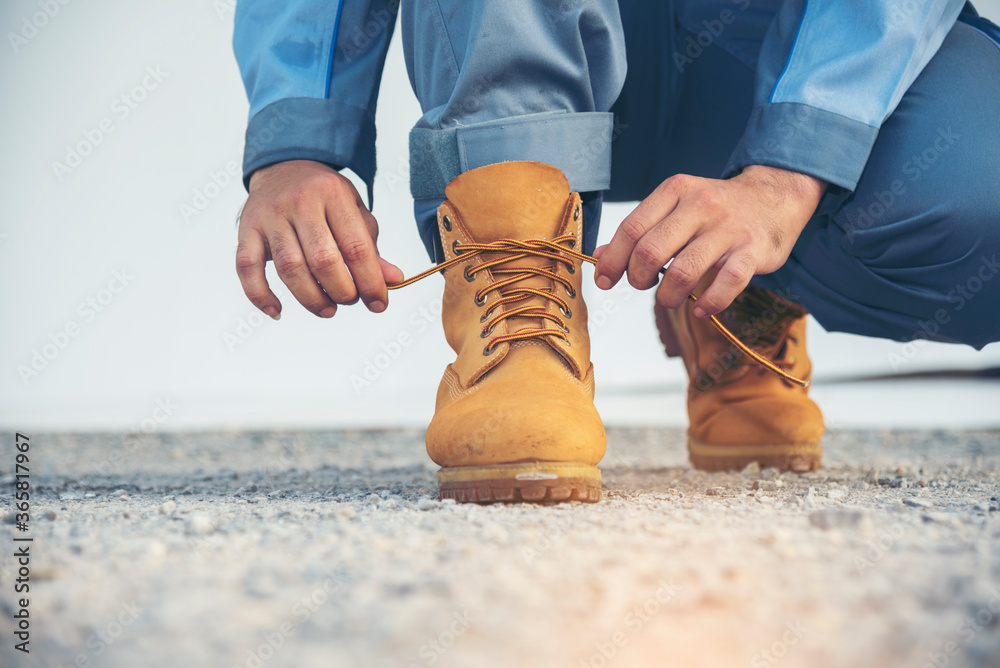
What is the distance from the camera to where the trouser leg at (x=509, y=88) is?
917 mm

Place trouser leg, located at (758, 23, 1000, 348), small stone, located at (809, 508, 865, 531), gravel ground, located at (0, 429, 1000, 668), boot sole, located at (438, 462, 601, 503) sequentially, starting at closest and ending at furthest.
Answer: gravel ground, located at (0, 429, 1000, 668), small stone, located at (809, 508, 865, 531), boot sole, located at (438, 462, 601, 503), trouser leg, located at (758, 23, 1000, 348)

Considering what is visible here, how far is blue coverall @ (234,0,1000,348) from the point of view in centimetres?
94

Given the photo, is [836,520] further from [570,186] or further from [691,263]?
[570,186]

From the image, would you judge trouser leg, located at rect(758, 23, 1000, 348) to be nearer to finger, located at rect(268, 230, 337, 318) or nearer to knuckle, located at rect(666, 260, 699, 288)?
knuckle, located at rect(666, 260, 699, 288)

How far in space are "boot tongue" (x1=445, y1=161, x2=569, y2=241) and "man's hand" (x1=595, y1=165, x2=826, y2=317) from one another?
0.11 m

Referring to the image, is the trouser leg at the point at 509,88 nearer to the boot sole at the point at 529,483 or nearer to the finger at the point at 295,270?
the finger at the point at 295,270

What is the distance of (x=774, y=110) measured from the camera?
3.18ft

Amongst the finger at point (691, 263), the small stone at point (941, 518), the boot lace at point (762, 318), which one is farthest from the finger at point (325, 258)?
the boot lace at point (762, 318)

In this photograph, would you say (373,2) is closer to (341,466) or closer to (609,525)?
(609,525)

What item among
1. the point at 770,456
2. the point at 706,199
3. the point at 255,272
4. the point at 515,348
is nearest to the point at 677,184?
the point at 706,199

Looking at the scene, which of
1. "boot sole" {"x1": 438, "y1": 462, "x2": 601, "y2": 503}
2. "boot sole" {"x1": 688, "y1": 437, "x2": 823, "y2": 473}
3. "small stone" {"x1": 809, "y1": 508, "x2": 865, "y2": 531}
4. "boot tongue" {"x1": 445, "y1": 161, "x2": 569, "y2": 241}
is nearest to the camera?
"small stone" {"x1": 809, "y1": 508, "x2": 865, "y2": 531}

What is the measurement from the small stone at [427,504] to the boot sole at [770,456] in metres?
0.70

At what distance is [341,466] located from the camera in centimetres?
169

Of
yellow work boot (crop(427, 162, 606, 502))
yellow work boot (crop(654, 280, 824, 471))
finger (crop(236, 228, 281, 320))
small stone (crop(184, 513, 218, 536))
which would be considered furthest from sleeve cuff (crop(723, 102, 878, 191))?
small stone (crop(184, 513, 218, 536))
